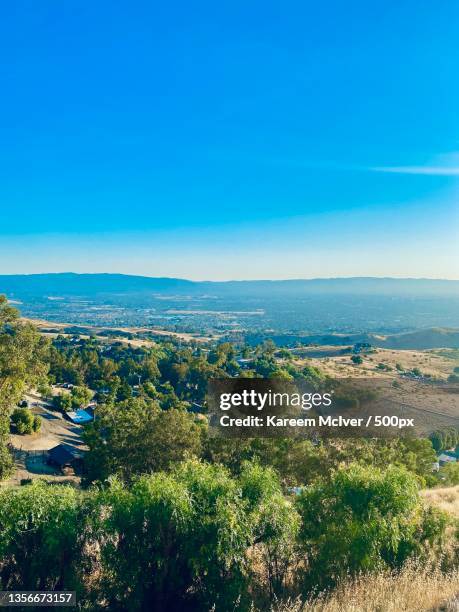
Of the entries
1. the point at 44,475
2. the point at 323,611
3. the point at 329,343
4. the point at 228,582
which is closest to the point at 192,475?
the point at 228,582

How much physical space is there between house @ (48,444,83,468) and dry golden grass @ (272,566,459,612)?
802 inches

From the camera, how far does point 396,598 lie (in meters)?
5.23

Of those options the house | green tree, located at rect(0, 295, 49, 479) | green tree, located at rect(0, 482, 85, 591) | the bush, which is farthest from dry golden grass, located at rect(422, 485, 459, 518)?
the bush

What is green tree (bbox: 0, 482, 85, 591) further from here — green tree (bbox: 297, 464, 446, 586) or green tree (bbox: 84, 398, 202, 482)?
green tree (bbox: 84, 398, 202, 482)

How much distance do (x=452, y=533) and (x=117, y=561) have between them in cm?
→ 626

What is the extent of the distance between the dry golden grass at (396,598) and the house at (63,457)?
66.9ft

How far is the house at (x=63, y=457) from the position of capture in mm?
23931

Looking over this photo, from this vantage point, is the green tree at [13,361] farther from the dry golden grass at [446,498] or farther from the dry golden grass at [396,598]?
the dry golden grass at [396,598]

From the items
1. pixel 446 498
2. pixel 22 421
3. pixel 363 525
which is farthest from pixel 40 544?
pixel 22 421

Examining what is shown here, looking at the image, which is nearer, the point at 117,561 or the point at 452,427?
the point at 117,561

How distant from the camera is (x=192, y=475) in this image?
8500 mm

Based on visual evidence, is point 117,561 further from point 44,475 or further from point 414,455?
point 44,475

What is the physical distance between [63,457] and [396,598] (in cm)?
2247

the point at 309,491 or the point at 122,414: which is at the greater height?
the point at 309,491
